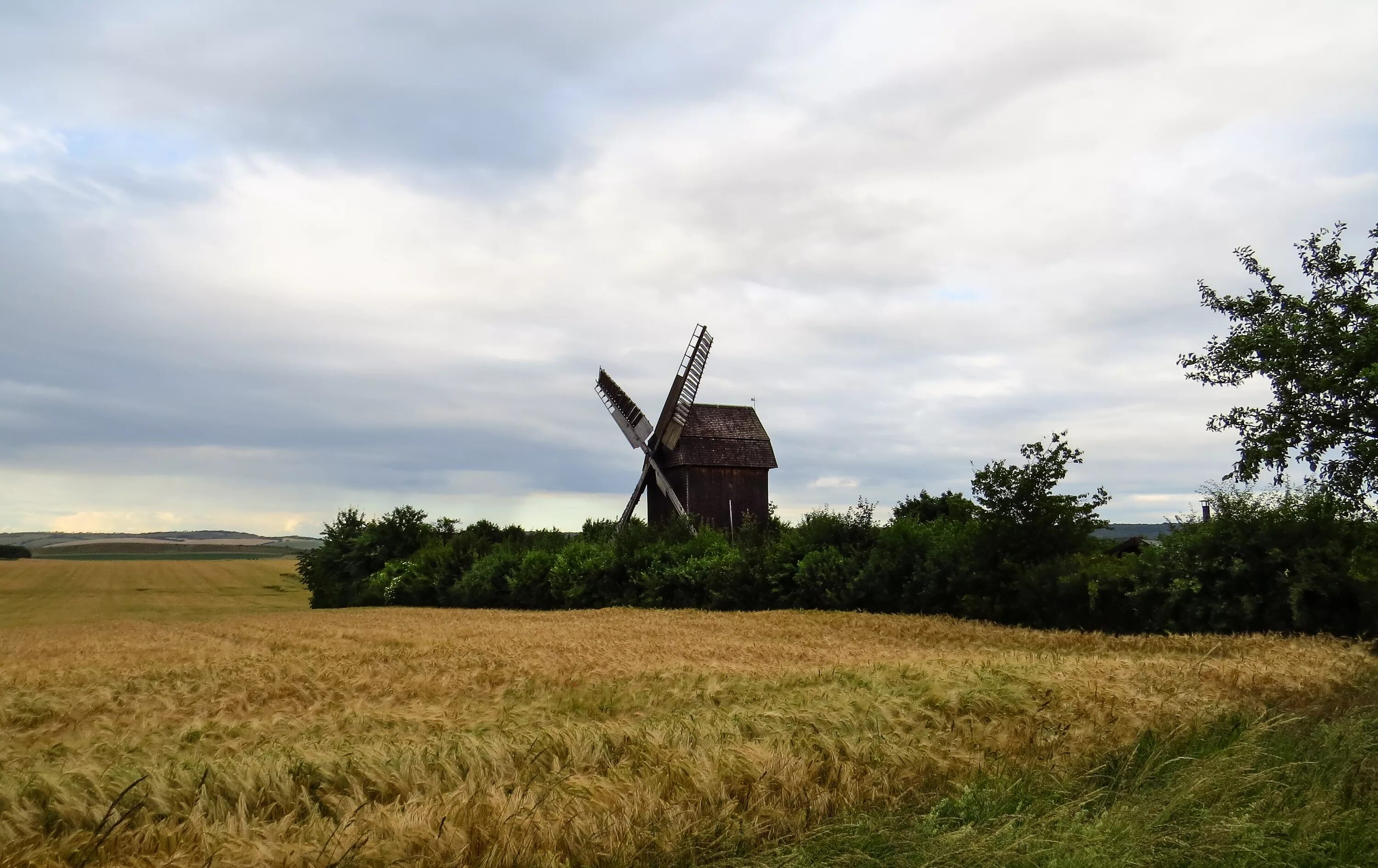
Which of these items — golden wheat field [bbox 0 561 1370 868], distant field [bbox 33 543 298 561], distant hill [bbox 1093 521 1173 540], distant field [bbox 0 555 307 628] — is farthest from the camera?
distant field [bbox 33 543 298 561]

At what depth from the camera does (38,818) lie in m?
4.58

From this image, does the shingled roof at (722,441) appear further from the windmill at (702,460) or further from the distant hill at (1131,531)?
the distant hill at (1131,531)

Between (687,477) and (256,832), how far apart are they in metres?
44.1

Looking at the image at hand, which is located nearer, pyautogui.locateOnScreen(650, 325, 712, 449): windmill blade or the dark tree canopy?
the dark tree canopy

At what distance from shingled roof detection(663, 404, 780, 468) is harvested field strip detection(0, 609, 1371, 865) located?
34100 mm

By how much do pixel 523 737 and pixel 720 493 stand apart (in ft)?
140

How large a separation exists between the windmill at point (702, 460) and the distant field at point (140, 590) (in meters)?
18.4

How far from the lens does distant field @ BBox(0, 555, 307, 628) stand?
126 feet

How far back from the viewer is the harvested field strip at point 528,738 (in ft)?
15.4

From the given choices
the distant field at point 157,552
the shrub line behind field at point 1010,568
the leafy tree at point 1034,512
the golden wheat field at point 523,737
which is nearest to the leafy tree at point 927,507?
the shrub line behind field at point 1010,568

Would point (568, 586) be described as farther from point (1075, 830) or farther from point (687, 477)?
point (1075, 830)

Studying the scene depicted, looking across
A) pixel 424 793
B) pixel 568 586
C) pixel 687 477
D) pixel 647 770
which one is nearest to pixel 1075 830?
pixel 647 770

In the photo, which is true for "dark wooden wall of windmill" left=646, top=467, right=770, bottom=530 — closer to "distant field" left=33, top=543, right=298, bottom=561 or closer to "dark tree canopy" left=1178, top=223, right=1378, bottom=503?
"dark tree canopy" left=1178, top=223, right=1378, bottom=503

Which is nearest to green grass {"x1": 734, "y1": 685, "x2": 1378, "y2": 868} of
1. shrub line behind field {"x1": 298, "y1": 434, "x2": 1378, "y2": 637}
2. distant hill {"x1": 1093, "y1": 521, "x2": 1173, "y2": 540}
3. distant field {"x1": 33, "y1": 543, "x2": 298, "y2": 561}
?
shrub line behind field {"x1": 298, "y1": 434, "x2": 1378, "y2": 637}
